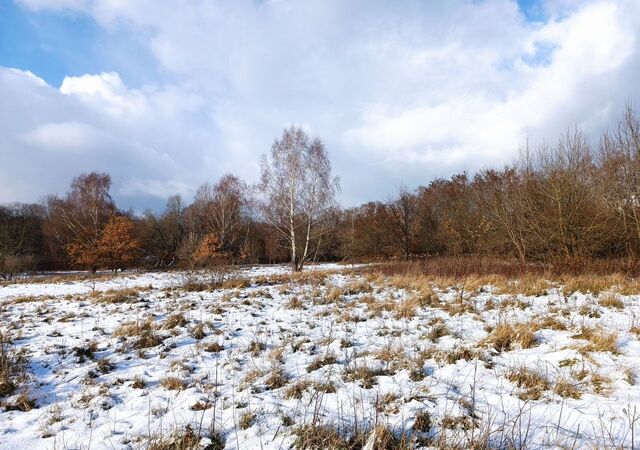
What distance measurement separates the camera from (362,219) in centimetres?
3844

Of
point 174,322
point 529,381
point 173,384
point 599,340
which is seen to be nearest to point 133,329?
point 174,322

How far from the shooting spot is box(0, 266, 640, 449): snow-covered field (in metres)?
2.81

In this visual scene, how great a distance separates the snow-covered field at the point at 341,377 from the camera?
2.81 m

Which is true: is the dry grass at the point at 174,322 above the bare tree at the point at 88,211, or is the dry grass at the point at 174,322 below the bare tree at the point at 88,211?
below

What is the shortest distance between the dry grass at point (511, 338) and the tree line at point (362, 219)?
996cm

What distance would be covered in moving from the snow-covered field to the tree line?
6.89 meters

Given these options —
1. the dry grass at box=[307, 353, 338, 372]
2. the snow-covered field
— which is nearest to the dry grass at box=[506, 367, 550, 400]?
the snow-covered field

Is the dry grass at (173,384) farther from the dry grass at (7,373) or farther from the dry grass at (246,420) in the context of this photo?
the dry grass at (7,373)

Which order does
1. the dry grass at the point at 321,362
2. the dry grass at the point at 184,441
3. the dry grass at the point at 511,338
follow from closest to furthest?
the dry grass at the point at 184,441, the dry grass at the point at 321,362, the dry grass at the point at 511,338

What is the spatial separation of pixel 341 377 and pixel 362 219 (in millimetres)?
34883

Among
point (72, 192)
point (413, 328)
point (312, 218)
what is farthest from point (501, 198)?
point (72, 192)

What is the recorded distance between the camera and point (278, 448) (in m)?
2.68

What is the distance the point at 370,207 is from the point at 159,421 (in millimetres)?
39695

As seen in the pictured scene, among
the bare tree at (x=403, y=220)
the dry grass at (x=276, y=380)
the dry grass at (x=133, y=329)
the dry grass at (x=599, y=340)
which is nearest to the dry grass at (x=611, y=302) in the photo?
the dry grass at (x=599, y=340)
